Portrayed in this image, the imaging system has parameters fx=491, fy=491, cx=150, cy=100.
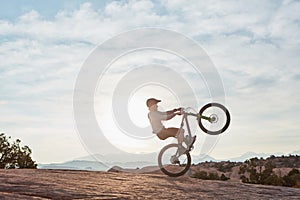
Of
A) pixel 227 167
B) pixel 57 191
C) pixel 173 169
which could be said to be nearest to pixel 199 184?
pixel 173 169

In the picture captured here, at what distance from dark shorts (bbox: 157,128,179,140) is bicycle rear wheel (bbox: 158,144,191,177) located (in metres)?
0.40

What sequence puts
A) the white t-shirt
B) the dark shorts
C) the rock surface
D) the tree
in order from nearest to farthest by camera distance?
the rock surface
the white t-shirt
the dark shorts
the tree

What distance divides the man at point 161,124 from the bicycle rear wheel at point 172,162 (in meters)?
0.35

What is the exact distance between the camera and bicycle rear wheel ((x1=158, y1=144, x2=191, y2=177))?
14.1 m

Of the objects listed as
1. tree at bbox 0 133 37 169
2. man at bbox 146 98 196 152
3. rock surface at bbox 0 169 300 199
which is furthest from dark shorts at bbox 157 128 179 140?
tree at bbox 0 133 37 169

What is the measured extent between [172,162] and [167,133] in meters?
0.95

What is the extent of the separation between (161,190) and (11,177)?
3236 millimetres

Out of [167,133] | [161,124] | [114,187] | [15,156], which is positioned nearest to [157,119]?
[161,124]

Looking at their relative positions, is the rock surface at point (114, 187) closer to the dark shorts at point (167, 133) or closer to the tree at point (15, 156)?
the dark shorts at point (167, 133)

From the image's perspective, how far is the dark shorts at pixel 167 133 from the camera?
13.8 meters

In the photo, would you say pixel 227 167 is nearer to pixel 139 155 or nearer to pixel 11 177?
pixel 139 155

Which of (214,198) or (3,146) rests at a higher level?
(3,146)

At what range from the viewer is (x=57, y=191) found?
30.5 ft

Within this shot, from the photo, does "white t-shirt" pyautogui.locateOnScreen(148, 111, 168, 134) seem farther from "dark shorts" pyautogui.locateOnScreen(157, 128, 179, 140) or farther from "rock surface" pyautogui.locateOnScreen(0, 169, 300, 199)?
"rock surface" pyautogui.locateOnScreen(0, 169, 300, 199)
